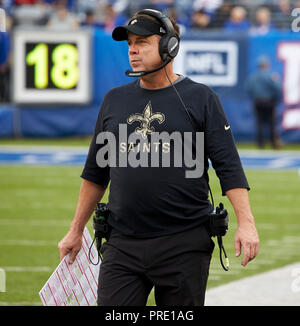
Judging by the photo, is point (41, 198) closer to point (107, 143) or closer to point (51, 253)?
point (51, 253)

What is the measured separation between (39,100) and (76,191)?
305 inches

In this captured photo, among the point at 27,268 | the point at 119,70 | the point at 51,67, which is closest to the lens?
the point at 27,268

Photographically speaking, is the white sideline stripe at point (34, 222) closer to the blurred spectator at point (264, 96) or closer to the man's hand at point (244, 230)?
the man's hand at point (244, 230)

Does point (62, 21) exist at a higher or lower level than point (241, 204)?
higher

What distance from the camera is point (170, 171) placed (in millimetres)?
4375

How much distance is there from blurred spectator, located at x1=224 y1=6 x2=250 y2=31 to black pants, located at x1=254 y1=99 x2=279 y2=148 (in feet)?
7.34

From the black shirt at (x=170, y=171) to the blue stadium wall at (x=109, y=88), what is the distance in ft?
53.5

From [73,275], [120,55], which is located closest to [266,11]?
[120,55]

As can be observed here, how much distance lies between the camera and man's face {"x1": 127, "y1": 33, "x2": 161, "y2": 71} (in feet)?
14.6

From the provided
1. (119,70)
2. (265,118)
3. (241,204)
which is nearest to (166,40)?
(241,204)

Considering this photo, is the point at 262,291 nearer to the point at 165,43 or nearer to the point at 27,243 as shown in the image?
the point at 27,243

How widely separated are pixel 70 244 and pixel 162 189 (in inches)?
26.1

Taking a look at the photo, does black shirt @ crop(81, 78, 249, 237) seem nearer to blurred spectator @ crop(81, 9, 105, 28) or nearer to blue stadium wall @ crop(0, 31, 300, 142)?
blue stadium wall @ crop(0, 31, 300, 142)

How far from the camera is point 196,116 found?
4.36m
